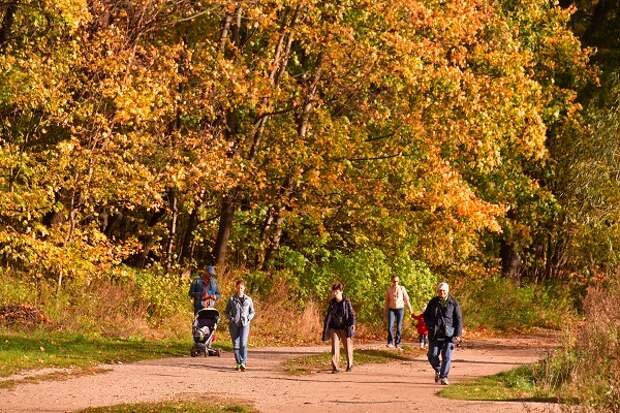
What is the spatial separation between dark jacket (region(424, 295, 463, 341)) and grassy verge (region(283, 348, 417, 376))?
Answer: 2.58 meters

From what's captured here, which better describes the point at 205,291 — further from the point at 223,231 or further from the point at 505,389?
the point at 223,231

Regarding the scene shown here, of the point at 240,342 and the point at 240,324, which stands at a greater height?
the point at 240,324

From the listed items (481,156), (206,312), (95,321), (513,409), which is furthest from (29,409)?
(481,156)

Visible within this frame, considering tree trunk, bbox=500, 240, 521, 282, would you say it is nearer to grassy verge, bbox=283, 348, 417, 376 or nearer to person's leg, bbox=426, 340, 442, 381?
grassy verge, bbox=283, 348, 417, 376

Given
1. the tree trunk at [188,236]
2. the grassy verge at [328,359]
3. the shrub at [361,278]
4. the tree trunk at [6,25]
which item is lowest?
the grassy verge at [328,359]

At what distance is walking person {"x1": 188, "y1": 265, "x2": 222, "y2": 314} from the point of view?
88.7ft

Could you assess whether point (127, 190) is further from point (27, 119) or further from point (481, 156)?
point (481, 156)

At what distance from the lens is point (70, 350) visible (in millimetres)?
24188

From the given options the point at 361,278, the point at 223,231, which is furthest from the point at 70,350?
the point at 361,278

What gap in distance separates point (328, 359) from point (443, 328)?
413 centimetres

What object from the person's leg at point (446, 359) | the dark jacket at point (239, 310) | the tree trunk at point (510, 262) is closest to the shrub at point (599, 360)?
the person's leg at point (446, 359)

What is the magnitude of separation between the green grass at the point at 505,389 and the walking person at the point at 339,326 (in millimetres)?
2518

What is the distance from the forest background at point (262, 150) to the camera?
2836cm

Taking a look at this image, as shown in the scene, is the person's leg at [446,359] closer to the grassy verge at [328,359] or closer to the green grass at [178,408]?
the grassy verge at [328,359]
